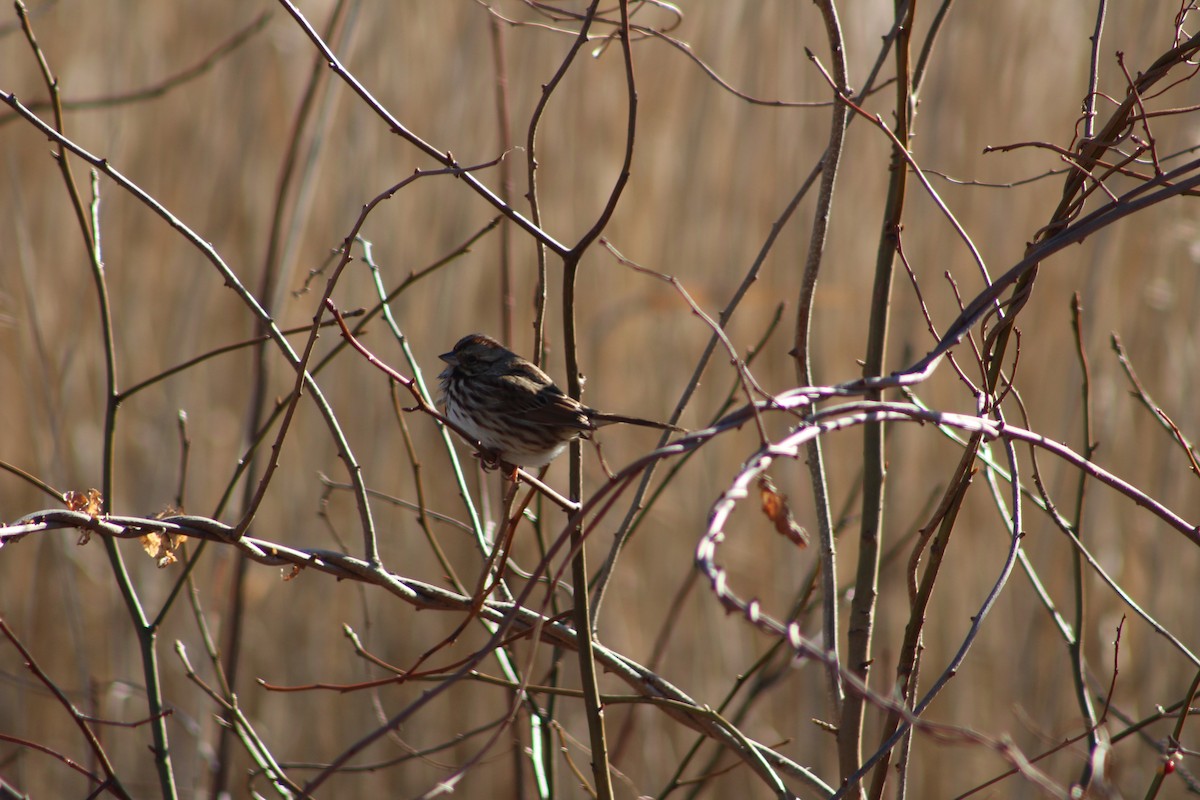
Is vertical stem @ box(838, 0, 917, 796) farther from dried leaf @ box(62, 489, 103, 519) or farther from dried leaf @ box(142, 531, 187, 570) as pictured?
dried leaf @ box(62, 489, 103, 519)

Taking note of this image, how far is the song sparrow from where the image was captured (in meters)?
3.28

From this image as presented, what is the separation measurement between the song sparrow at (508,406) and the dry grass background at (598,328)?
106 centimetres

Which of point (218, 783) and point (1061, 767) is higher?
point (218, 783)

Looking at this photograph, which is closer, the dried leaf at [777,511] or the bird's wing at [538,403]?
the dried leaf at [777,511]

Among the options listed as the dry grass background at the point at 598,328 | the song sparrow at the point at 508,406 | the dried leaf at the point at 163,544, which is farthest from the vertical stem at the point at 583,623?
the dry grass background at the point at 598,328

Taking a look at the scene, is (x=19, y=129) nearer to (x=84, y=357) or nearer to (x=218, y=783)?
(x=84, y=357)

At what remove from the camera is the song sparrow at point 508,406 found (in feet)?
10.8

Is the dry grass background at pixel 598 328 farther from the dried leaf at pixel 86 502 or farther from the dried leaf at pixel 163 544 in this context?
the dried leaf at pixel 86 502

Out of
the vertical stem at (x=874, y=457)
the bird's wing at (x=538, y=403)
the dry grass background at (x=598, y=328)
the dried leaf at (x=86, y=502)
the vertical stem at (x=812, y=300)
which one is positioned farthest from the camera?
the dry grass background at (x=598, y=328)

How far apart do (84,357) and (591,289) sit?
2.21m

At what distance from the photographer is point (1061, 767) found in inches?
181

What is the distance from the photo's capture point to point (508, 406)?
340 centimetres

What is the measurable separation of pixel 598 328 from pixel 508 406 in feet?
4.58

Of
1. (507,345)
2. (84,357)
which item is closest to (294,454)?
(84,357)
